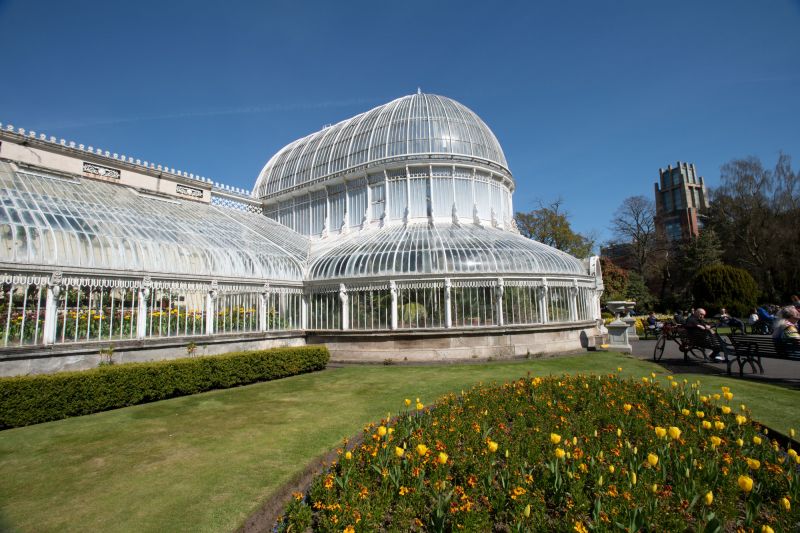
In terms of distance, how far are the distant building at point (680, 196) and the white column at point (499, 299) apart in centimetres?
8067

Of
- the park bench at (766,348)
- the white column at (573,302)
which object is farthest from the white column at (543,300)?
the park bench at (766,348)

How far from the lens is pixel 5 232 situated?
37.9 ft

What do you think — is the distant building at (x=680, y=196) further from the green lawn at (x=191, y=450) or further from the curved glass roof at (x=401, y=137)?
the green lawn at (x=191, y=450)

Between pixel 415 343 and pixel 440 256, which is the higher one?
pixel 440 256

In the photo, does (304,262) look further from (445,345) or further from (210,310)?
(445,345)

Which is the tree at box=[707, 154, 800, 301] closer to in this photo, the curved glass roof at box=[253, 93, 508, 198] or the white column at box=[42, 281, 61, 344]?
the curved glass roof at box=[253, 93, 508, 198]

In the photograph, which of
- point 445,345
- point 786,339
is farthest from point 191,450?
point 786,339

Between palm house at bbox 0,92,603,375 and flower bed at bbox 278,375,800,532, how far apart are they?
1030 centimetres

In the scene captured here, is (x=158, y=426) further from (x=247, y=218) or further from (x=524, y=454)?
(x=247, y=218)

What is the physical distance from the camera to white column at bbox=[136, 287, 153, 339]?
1354 cm

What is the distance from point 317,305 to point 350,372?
194 inches

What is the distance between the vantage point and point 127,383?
11078mm

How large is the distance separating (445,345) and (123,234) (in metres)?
12.6

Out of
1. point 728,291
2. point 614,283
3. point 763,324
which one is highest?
point 614,283
